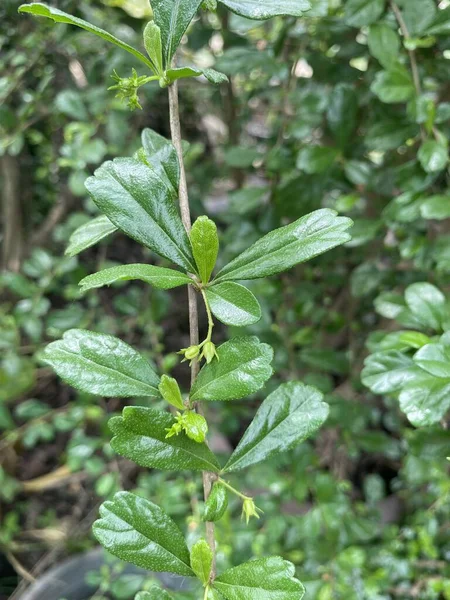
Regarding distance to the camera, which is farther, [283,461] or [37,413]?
[37,413]

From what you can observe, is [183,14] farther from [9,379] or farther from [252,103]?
[252,103]

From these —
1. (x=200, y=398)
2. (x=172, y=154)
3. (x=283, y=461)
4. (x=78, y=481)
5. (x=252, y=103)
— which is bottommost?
(x=78, y=481)

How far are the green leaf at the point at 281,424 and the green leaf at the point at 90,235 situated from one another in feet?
0.65

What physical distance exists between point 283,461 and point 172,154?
0.74 m

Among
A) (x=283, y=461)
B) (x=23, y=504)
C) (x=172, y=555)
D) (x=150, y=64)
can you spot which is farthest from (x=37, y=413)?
(x=150, y=64)

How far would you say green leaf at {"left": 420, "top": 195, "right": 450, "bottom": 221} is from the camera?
653 millimetres

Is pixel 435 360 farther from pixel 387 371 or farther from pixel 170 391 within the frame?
pixel 170 391

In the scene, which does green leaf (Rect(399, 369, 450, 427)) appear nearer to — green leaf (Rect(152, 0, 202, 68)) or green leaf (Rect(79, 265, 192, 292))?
green leaf (Rect(79, 265, 192, 292))

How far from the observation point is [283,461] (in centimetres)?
103

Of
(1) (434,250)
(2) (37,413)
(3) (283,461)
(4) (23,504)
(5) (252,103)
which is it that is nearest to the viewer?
(1) (434,250)

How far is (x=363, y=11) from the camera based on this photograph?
69 cm

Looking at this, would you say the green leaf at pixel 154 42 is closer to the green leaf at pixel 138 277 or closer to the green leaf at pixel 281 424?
the green leaf at pixel 138 277

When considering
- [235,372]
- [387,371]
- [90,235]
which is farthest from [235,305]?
[387,371]

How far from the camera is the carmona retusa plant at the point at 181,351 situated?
392 millimetres
